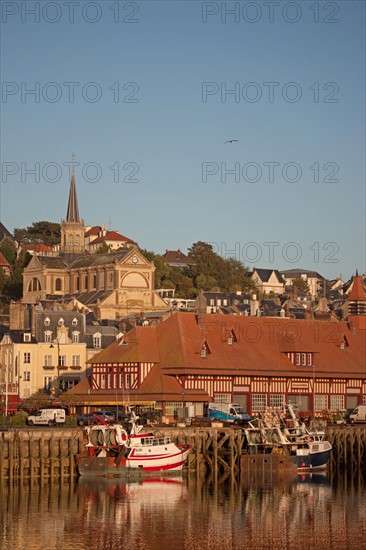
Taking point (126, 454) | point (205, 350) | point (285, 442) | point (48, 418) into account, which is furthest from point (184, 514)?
point (205, 350)

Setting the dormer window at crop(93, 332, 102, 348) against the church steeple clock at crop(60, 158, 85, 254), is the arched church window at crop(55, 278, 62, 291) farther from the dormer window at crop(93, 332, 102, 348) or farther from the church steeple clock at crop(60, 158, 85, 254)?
the dormer window at crop(93, 332, 102, 348)

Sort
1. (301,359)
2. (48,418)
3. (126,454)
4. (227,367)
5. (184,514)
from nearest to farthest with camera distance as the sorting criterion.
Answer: (184,514) → (126,454) → (48,418) → (227,367) → (301,359)

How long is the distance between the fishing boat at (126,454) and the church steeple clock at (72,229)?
421 feet

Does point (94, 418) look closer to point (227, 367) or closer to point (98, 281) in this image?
point (227, 367)

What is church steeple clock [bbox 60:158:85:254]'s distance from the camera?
195125 millimetres

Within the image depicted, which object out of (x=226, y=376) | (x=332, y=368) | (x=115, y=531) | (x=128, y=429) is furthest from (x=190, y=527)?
(x=332, y=368)

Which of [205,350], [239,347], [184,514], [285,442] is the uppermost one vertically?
[239,347]

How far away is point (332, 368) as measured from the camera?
89.0 m

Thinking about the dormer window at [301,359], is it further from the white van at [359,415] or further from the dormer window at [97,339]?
the dormer window at [97,339]

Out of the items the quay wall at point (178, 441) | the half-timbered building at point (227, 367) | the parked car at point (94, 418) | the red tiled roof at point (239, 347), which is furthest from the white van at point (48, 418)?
the quay wall at point (178, 441)

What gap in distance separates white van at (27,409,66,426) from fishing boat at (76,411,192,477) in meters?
9.95

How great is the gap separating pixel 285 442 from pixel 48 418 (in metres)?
15.6

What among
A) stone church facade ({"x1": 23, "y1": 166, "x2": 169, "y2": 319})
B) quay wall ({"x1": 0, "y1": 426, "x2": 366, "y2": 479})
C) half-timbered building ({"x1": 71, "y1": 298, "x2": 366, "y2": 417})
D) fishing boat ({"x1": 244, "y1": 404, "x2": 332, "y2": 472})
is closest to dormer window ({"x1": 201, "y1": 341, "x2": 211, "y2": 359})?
half-timbered building ({"x1": 71, "y1": 298, "x2": 366, "y2": 417})

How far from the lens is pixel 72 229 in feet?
645
